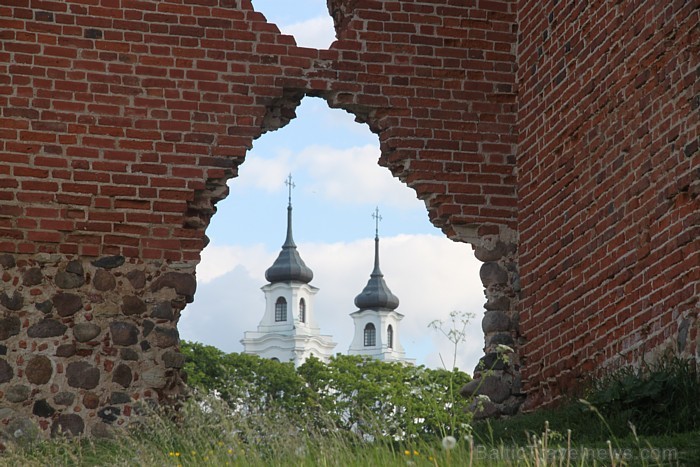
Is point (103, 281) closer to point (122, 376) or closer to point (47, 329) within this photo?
point (47, 329)

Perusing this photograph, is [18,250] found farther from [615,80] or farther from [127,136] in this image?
[615,80]

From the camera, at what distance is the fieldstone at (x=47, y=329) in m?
9.95

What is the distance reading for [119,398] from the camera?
9969mm

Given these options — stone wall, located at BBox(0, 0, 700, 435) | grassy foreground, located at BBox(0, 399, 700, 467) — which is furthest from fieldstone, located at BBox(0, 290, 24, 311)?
grassy foreground, located at BBox(0, 399, 700, 467)

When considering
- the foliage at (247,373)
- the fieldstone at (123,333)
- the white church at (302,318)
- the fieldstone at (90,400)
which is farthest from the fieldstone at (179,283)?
the white church at (302,318)

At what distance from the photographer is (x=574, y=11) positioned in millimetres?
9898

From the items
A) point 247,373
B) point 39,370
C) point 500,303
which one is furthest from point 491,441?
point 247,373

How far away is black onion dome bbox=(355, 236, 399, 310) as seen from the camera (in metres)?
78.4

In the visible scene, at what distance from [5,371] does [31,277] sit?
0.72 meters

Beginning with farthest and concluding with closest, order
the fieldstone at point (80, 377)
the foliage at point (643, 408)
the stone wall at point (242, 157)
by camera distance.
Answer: the fieldstone at point (80, 377) → the stone wall at point (242, 157) → the foliage at point (643, 408)

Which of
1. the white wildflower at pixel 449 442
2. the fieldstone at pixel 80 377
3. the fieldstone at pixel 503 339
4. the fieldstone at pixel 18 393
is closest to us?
the white wildflower at pixel 449 442

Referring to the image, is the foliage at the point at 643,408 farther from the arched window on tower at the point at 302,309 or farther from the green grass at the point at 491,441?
the arched window on tower at the point at 302,309

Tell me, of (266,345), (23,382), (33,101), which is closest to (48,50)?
(33,101)

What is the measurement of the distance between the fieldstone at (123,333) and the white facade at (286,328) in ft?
210
